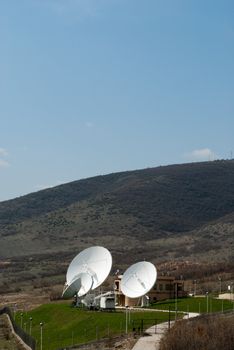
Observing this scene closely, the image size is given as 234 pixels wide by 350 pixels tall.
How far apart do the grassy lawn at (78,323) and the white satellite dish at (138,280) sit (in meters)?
2.11

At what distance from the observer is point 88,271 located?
72.8m

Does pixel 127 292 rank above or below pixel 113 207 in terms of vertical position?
below

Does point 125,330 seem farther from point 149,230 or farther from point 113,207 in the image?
point 113,207

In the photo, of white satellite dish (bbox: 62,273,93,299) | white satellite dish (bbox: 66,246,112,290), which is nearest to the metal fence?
white satellite dish (bbox: 62,273,93,299)

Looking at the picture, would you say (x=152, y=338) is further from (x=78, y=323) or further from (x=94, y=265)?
(x=94, y=265)

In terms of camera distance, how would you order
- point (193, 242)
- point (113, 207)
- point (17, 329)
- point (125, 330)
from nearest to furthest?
point (125, 330), point (17, 329), point (193, 242), point (113, 207)

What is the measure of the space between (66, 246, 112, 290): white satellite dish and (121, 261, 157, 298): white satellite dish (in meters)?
4.56

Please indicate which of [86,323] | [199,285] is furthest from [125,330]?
[199,285]

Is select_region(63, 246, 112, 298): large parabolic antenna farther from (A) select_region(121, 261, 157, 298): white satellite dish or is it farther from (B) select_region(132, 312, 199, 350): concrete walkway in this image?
(B) select_region(132, 312, 199, 350): concrete walkway

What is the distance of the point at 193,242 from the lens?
149250mm

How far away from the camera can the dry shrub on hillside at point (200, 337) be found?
42.7 metres

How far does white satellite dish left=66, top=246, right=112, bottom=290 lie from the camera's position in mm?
71625

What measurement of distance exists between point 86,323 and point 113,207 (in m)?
140

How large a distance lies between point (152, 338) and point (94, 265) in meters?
25.4
